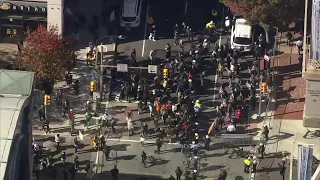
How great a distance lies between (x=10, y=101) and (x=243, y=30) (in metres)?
30.4

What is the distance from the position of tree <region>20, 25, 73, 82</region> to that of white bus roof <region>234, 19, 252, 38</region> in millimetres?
14824

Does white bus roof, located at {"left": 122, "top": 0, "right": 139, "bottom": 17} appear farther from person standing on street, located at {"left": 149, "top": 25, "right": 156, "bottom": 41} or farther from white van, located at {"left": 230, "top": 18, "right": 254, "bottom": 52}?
white van, located at {"left": 230, "top": 18, "right": 254, "bottom": 52}

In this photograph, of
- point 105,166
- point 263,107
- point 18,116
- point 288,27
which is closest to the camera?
point 18,116

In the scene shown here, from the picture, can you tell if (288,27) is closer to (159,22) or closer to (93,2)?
(159,22)

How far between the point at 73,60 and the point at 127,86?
15.3ft

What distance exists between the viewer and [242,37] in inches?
3521

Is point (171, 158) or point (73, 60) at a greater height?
point (73, 60)

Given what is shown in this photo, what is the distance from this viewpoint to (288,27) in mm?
91875

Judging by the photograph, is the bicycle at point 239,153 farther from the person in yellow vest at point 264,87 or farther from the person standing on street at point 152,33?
the person standing on street at point 152,33

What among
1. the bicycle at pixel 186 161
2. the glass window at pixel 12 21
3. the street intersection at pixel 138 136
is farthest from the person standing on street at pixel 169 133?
the glass window at pixel 12 21

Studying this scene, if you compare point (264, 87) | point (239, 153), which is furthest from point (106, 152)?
point (264, 87)

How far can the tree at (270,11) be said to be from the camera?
85812 millimetres

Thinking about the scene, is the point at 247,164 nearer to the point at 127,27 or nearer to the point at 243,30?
the point at 243,30

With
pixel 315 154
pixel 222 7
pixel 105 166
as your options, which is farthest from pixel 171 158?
pixel 222 7
